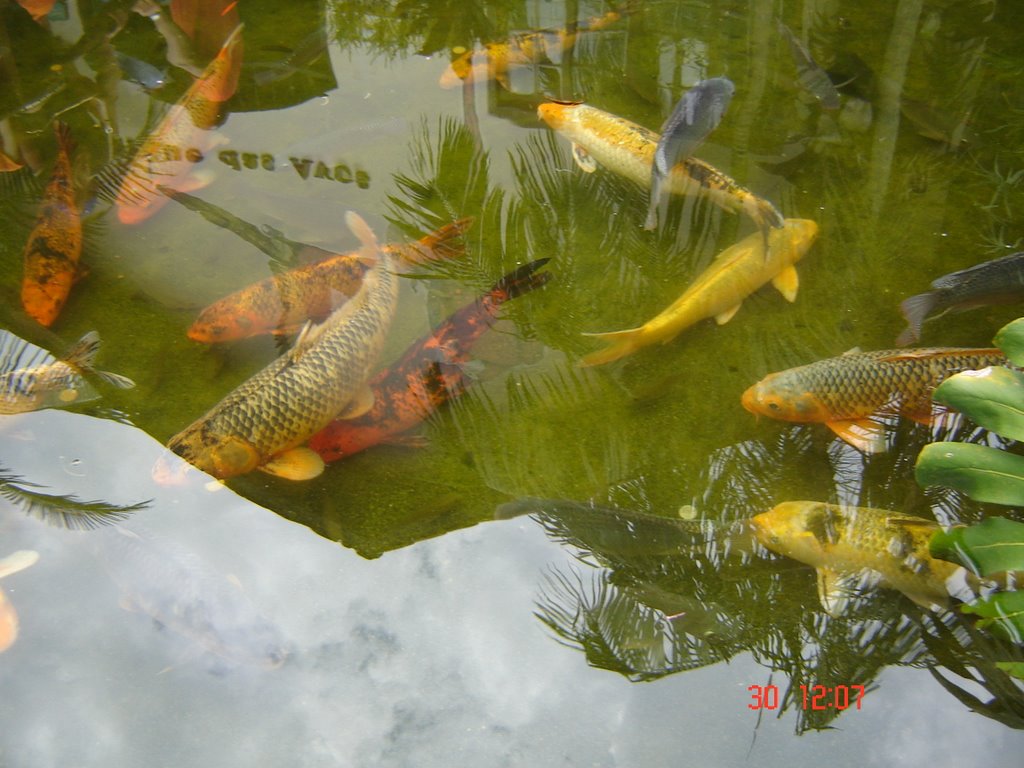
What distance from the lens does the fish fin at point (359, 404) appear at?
310cm

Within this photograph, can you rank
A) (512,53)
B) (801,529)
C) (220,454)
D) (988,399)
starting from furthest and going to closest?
(512,53) < (220,454) < (801,529) < (988,399)

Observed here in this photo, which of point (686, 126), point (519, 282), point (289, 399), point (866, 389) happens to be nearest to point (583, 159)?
point (686, 126)

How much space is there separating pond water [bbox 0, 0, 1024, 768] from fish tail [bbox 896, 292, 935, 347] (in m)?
0.06

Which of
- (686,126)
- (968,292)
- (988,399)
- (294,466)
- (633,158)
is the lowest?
(294,466)

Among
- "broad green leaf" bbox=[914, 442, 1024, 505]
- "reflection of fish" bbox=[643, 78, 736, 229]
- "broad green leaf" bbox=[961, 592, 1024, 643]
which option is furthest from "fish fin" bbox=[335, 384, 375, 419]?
"broad green leaf" bbox=[961, 592, 1024, 643]

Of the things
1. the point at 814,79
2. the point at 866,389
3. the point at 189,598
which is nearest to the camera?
the point at 189,598

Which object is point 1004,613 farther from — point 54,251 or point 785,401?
point 54,251

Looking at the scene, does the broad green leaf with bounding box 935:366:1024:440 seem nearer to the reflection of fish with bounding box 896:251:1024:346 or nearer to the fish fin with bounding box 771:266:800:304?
the reflection of fish with bounding box 896:251:1024:346

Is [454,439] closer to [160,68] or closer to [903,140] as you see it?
[903,140]

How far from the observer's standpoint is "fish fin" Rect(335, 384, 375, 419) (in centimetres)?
310

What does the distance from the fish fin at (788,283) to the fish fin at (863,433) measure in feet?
2.28

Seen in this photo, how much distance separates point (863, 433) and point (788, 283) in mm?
804

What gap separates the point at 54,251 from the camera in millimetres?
3691

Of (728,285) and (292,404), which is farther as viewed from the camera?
(728,285)
